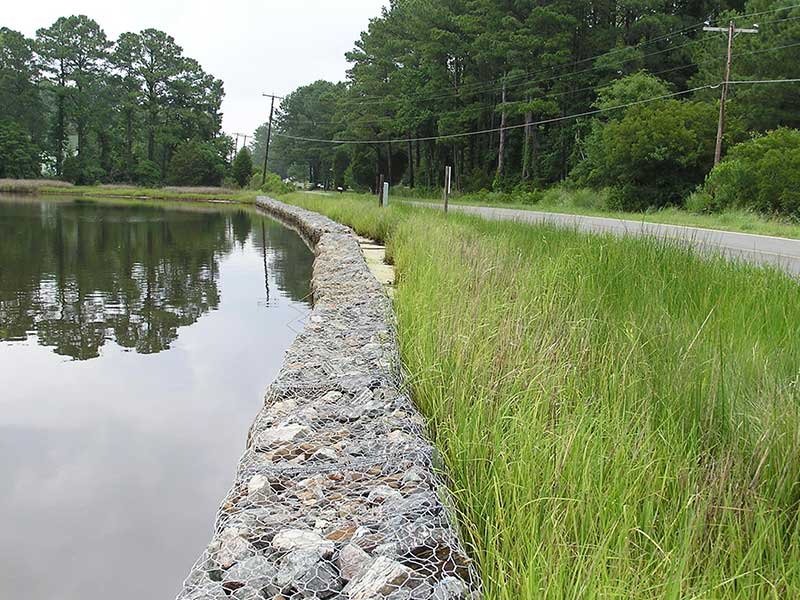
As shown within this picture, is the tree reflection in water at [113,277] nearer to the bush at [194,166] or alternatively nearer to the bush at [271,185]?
the bush at [271,185]

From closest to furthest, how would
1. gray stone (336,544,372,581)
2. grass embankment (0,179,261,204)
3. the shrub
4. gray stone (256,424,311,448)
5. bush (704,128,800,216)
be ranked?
gray stone (336,544,372,581) < gray stone (256,424,311,448) < bush (704,128,800,216) < grass embankment (0,179,261,204) < the shrub

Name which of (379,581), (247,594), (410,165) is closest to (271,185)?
(410,165)

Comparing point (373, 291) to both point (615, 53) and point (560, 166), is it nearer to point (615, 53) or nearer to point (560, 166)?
point (615, 53)

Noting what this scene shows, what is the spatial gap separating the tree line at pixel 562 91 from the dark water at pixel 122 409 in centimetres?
1633

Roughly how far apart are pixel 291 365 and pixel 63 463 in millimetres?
1581

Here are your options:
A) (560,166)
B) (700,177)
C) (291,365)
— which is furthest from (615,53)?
(291,365)

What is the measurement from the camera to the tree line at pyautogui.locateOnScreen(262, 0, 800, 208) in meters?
25.0

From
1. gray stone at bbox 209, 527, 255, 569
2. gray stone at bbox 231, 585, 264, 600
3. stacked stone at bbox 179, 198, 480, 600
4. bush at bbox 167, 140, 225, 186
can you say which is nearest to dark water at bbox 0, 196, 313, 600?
stacked stone at bbox 179, 198, 480, 600

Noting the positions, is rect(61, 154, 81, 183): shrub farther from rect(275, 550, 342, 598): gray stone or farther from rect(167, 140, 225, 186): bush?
rect(275, 550, 342, 598): gray stone

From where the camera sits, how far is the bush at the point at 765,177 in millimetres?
18656

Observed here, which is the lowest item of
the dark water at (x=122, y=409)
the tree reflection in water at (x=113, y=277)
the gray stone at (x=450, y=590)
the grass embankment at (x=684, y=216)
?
the dark water at (x=122, y=409)

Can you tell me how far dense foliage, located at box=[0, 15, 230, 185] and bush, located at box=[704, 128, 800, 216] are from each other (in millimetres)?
42080

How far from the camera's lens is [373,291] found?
772cm

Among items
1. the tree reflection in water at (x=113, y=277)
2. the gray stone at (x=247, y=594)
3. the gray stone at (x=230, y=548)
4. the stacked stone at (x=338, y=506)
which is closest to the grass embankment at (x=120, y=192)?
the tree reflection in water at (x=113, y=277)
